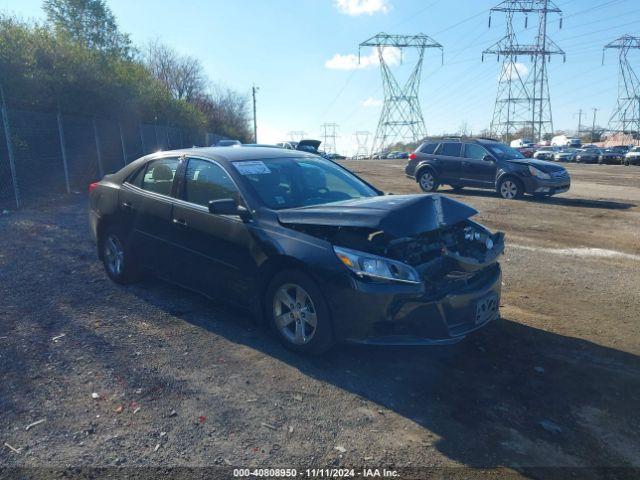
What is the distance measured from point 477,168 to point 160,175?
468 inches

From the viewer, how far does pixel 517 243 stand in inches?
350

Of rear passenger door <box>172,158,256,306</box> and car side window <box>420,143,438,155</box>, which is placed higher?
car side window <box>420,143,438,155</box>

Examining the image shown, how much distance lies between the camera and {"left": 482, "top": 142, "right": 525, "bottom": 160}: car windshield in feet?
50.1

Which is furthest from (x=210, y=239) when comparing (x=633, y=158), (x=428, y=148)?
(x=633, y=158)

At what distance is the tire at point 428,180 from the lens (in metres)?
16.7

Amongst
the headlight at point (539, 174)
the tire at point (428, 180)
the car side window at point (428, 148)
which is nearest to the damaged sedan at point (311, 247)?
the headlight at point (539, 174)

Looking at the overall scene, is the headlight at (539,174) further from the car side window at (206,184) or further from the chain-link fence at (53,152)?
the chain-link fence at (53,152)

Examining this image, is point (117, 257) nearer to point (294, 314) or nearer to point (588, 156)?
point (294, 314)

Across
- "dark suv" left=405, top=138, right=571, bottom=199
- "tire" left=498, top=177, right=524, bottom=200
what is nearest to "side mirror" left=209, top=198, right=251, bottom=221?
"dark suv" left=405, top=138, right=571, bottom=199

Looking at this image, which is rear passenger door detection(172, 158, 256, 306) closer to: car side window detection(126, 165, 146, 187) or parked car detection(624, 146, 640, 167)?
car side window detection(126, 165, 146, 187)

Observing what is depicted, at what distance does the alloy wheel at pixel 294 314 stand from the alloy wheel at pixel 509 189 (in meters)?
12.0

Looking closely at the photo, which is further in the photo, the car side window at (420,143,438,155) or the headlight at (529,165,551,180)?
the car side window at (420,143,438,155)

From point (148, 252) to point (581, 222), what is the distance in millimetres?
9115

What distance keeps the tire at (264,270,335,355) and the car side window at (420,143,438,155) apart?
13764mm
